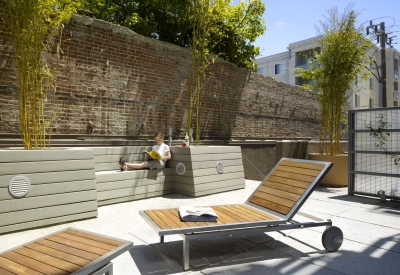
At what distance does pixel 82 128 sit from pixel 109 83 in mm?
1047

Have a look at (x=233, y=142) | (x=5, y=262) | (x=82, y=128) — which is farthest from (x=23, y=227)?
(x=233, y=142)

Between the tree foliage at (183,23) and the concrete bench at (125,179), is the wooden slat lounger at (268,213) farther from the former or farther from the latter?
the tree foliage at (183,23)

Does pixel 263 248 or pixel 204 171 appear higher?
pixel 204 171

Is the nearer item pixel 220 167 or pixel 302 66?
pixel 220 167

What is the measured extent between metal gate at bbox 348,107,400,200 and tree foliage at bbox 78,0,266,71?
15.9ft

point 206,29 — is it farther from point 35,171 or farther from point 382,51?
point 382,51

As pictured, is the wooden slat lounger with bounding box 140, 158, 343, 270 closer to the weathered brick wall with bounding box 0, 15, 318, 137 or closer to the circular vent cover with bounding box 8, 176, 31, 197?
the circular vent cover with bounding box 8, 176, 31, 197

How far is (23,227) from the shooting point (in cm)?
348

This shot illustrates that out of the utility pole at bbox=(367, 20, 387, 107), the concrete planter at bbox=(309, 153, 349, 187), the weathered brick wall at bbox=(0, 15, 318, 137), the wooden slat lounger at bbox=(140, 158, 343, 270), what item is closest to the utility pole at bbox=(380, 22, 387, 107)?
the utility pole at bbox=(367, 20, 387, 107)

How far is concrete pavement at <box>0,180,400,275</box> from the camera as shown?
256 cm

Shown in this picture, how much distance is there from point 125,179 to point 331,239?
3.12m

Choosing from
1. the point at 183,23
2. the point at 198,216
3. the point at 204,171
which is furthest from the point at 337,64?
the point at 198,216

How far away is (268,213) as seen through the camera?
318cm

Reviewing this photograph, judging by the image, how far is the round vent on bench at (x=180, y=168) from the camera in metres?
5.55
